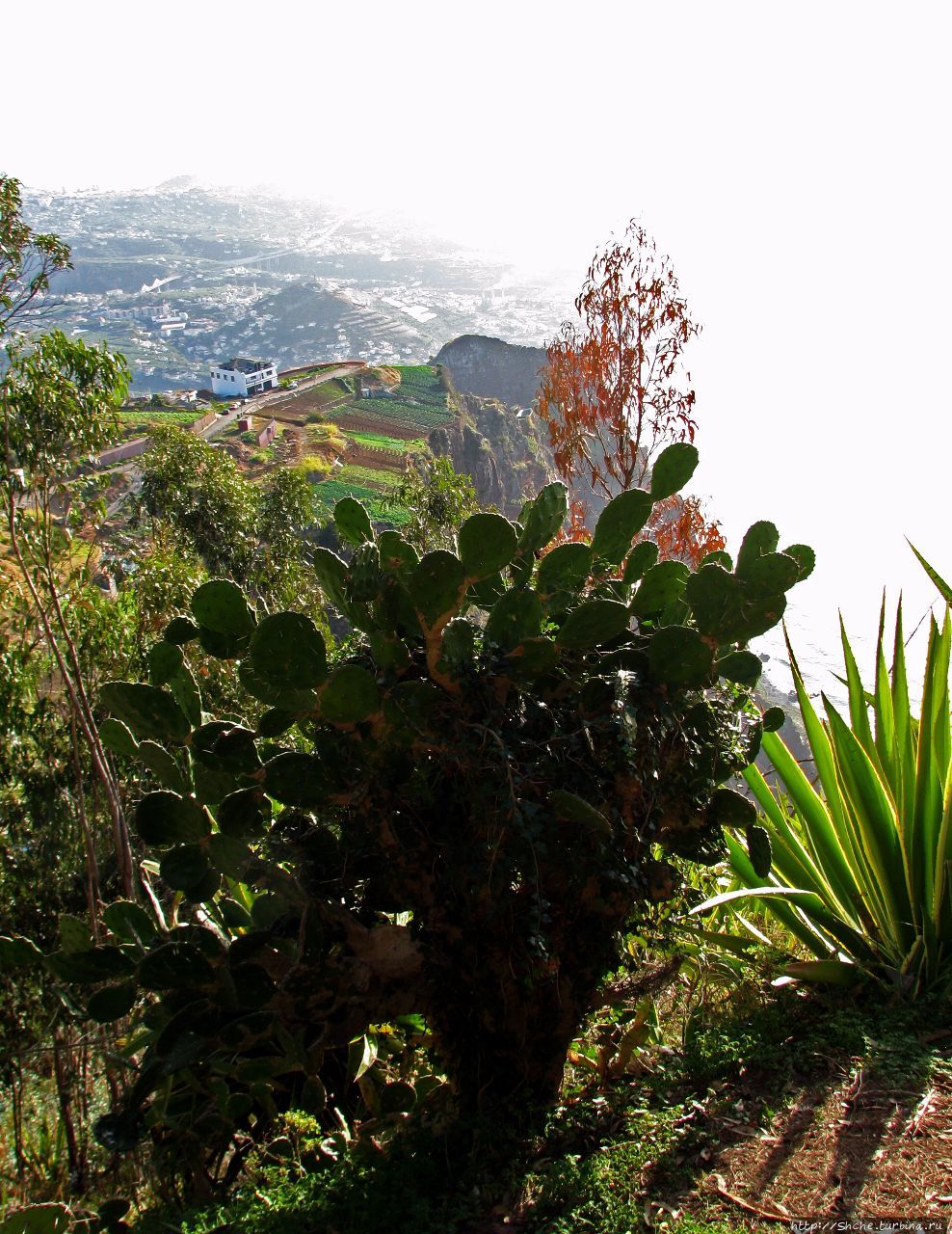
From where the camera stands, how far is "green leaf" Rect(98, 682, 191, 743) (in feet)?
5.24

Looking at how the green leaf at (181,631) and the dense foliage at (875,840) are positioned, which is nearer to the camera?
the green leaf at (181,631)

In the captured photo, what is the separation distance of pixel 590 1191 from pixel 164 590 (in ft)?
13.1

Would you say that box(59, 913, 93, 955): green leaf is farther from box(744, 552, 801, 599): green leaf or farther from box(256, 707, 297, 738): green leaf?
box(744, 552, 801, 599): green leaf

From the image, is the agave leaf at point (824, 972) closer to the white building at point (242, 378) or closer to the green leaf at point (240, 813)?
the green leaf at point (240, 813)

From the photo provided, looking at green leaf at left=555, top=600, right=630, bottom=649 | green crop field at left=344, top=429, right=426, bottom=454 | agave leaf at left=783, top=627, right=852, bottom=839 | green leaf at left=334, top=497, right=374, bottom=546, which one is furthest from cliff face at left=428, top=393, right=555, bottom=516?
green leaf at left=555, top=600, right=630, bottom=649

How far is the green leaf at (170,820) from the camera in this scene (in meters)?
1.54

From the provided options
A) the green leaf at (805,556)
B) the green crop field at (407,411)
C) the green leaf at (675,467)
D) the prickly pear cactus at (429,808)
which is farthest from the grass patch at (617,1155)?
the green crop field at (407,411)

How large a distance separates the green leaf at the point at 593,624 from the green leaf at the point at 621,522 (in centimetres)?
23

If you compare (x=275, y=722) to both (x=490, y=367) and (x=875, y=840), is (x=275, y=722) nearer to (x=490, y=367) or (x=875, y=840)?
(x=875, y=840)

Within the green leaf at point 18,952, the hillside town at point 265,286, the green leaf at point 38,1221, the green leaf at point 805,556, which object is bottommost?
the green leaf at point 38,1221

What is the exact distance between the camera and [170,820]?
1.58 meters

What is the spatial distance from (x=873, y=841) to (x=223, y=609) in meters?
1.68

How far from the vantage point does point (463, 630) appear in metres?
1.47

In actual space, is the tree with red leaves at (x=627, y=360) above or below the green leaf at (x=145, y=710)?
above
